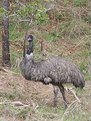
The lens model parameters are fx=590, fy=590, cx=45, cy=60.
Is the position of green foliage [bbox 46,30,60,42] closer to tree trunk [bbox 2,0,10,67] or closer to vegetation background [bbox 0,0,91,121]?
vegetation background [bbox 0,0,91,121]

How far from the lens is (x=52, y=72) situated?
10273mm

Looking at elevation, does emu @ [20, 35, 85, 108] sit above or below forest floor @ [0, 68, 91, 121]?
above

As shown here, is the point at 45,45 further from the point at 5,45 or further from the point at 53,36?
the point at 5,45

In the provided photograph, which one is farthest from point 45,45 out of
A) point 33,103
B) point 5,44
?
point 33,103

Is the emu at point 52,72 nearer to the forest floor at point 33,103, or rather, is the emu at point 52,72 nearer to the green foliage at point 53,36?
the forest floor at point 33,103

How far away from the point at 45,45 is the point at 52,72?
168 inches

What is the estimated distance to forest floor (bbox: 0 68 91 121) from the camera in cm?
873

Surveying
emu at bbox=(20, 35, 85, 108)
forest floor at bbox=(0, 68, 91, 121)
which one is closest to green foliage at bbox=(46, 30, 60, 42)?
forest floor at bbox=(0, 68, 91, 121)

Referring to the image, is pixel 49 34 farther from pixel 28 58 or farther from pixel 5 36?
pixel 28 58

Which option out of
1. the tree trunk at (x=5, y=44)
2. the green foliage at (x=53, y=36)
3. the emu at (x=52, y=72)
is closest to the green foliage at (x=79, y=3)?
the green foliage at (x=53, y=36)

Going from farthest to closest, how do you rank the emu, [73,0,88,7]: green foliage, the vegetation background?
[73,0,88,7]: green foliage → the emu → the vegetation background

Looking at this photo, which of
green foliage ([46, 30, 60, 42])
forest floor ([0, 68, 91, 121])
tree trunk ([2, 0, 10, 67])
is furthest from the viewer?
green foliage ([46, 30, 60, 42])

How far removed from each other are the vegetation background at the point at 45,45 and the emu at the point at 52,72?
42cm

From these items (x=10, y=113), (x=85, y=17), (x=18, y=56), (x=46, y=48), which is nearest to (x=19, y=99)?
(x=10, y=113)
